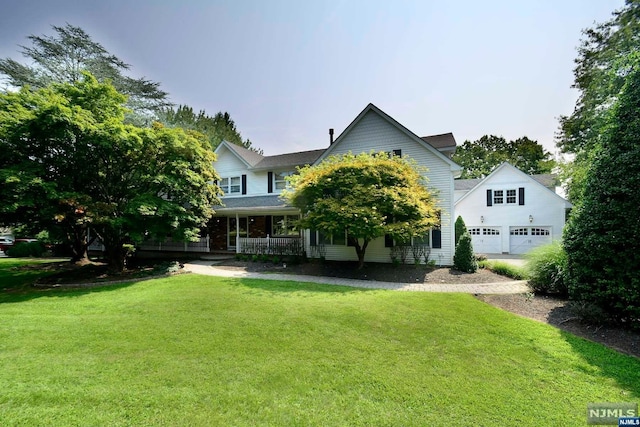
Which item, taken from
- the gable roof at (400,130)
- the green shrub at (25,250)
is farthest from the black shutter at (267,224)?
the green shrub at (25,250)

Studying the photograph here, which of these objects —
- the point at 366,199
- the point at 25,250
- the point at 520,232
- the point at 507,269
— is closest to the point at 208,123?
the point at 25,250

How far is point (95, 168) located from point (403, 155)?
47.1 feet

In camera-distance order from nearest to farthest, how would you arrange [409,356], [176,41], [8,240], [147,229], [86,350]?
[409,356], [86,350], [147,229], [176,41], [8,240]

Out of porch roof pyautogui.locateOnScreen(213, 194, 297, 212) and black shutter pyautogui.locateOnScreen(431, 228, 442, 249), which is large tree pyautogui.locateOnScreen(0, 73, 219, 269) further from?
black shutter pyautogui.locateOnScreen(431, 228, 442, 249)

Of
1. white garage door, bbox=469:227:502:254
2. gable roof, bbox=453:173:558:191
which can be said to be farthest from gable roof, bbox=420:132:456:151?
white garage door, bbox=469:227:502:254

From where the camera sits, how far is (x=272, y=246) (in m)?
16.0

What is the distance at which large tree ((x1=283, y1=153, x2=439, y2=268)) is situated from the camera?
10969 millimetres

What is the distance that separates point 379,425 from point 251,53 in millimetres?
14453

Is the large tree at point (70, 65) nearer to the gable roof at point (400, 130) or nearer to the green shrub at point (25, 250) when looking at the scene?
the green shrub at point (25, 250)

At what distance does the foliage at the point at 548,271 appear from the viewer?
8070mm

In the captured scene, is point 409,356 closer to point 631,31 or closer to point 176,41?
point 176,41

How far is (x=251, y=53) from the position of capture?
12.7 metres

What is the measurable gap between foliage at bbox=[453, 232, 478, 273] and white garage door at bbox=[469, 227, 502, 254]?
35.2 ft

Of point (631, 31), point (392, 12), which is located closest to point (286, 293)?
point (392, 12)
